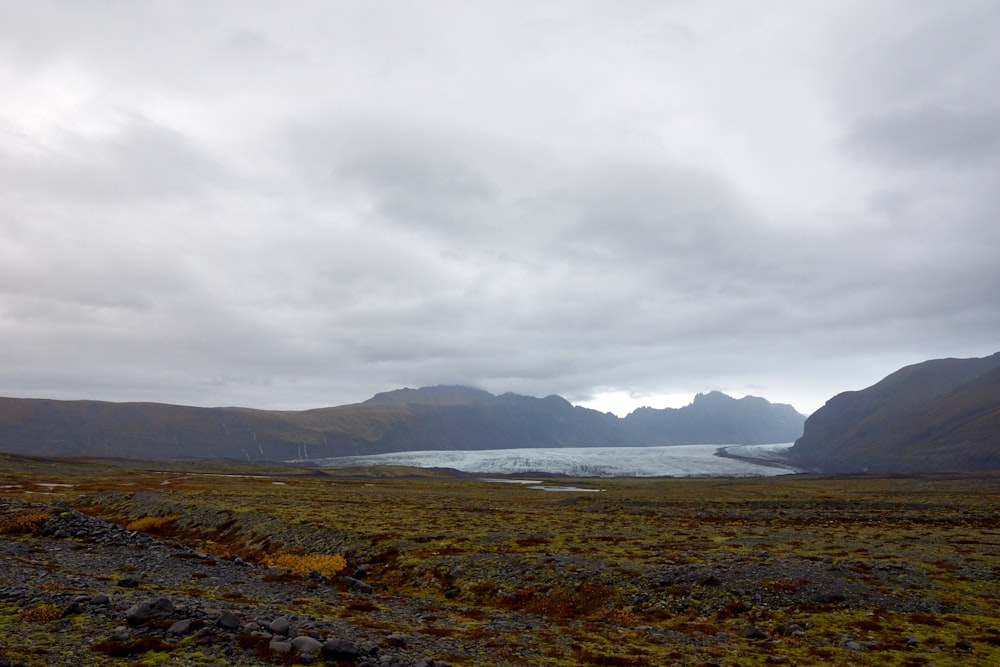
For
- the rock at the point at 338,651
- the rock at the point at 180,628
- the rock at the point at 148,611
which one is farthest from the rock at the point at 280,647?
the rock at the point at 148,611

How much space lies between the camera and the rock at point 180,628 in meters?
15.2

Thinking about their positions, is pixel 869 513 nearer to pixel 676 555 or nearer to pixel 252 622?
pixel 676 555

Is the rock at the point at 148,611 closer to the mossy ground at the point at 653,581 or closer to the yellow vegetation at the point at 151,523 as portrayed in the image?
the mossy ground at the point at 653,581

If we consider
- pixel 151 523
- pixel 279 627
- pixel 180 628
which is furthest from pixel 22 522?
pixel 279 627

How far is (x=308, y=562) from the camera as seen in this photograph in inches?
1393

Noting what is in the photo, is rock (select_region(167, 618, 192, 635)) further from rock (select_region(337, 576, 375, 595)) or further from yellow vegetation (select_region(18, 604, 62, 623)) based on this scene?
rock (select_region(337, 576, 375, 595))

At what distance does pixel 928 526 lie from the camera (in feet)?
181

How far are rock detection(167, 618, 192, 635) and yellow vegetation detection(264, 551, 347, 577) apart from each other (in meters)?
18.4

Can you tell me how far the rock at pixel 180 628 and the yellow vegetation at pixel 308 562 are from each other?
18.4 meters

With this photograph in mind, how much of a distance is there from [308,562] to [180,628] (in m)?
21.5

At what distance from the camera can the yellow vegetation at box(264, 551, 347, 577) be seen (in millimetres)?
33938

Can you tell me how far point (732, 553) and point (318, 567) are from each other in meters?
27.7

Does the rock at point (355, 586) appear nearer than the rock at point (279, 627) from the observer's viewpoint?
No

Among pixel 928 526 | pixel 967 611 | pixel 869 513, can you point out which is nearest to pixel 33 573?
pixel 967 611
